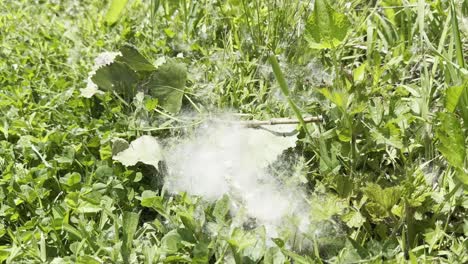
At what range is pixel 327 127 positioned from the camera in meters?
1.69

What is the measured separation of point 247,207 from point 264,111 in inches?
15.1

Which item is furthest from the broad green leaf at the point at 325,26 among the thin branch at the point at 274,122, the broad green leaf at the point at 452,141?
the broad green leaf at the point at 452,141

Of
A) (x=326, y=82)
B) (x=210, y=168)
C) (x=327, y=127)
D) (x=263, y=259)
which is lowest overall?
(x=263, y=259)

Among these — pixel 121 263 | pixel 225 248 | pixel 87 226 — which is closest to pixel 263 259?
pixel 225 248

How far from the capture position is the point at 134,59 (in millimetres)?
1860

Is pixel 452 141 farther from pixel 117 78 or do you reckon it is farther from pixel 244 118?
pixel 117 78

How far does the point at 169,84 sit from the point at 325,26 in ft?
1.87

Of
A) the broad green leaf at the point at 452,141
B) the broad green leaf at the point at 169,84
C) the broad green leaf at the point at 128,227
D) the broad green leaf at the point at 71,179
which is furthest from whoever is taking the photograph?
the broad green leaf at the point at 169,84

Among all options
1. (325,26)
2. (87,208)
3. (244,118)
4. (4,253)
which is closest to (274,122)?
(244,118)

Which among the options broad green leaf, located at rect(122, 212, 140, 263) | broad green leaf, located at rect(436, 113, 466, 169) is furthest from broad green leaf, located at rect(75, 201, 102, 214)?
broad green leaf, located at rect(436, 113, 466, 169)

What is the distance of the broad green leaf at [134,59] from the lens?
72.7 inches

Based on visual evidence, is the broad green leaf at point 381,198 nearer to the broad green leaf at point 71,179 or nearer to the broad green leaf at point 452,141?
the broad green leaf at point 452,141

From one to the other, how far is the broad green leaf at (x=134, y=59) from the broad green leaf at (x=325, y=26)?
0.57 meters

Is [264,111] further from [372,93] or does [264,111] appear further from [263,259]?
[263,259]
